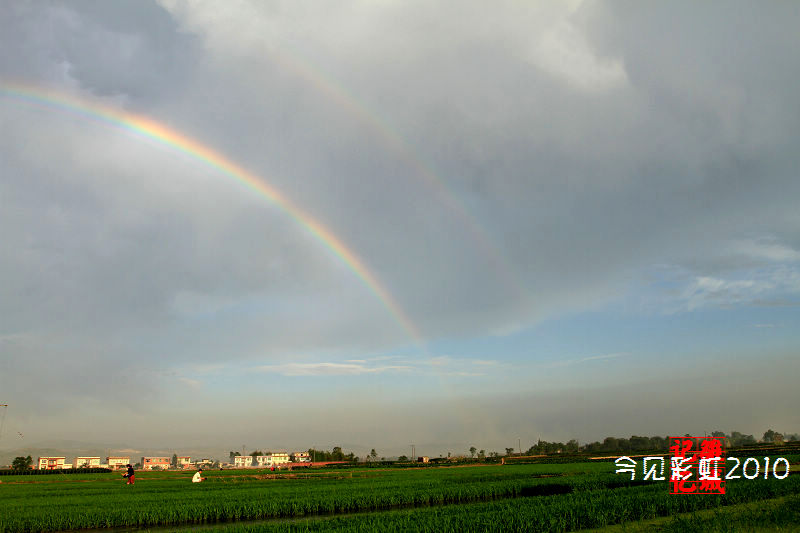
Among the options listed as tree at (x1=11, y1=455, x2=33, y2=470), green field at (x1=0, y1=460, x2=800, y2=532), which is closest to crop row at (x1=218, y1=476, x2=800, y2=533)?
green field at (x1=0, y1=460, x2=800, y2=532)

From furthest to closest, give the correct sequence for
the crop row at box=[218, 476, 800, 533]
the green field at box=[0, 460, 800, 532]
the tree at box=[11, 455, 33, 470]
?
the tree at box=[11, 455, 33, 470] < the green field at box=[0, 460, 800, 532] < the crop row at box=[218, 476, 800, 533]

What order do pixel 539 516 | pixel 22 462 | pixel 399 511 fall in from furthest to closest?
pixel 22 462
pixel 399 511
pixel 539 516

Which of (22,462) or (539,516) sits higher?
(539,516)

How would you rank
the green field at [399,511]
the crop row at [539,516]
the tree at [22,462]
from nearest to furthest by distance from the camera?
the crop row at [539,516] → the green field at [399,511] → the tree at [22,462]

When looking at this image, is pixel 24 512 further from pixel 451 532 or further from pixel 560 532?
pixel 560 532

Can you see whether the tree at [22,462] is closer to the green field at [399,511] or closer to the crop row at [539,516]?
the green field at [399,511]

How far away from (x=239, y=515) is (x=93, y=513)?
6.23m

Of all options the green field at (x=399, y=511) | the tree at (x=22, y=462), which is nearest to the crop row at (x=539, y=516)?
the green field at (x=399, y=511)

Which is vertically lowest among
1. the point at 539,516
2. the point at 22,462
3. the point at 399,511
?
the point at 22,462

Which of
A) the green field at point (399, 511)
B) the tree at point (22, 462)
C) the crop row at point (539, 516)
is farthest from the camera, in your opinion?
the tree at point (22, 462)

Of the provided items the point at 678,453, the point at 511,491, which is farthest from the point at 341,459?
the point at 678,453

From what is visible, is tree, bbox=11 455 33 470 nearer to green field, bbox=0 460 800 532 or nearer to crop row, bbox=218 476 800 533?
green field, bbox=0 460 800 532

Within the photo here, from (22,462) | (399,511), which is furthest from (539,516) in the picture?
(22,462)

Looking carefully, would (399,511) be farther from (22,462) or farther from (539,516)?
(22,462)
